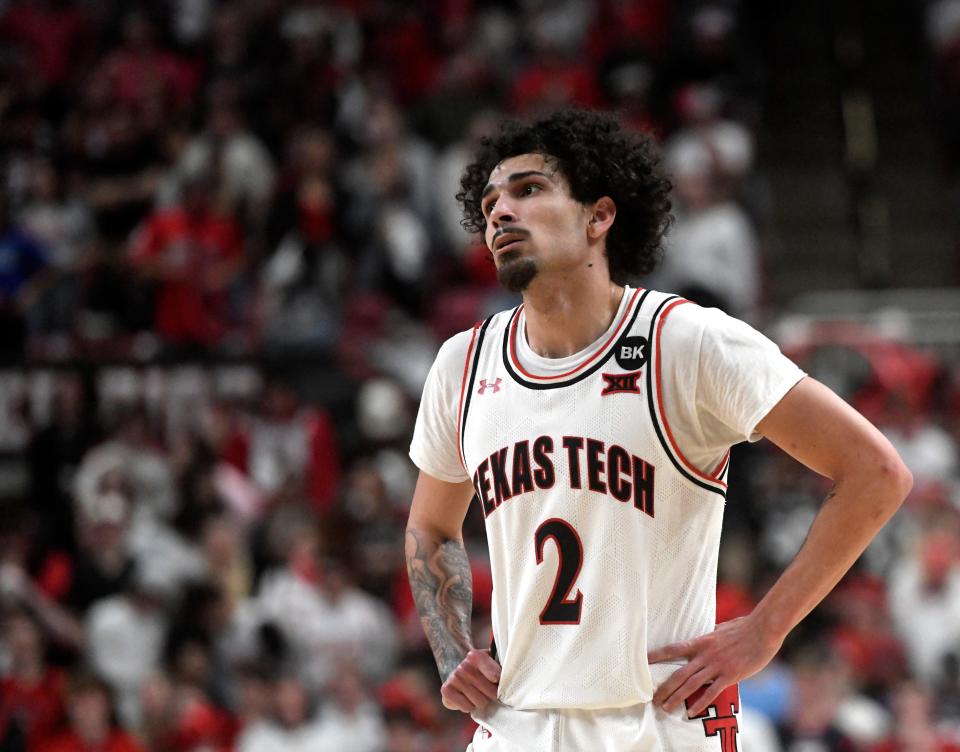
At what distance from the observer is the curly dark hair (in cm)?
429

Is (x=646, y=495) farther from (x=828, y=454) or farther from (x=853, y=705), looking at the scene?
(x=853, y=705)

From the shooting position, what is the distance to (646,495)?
3900 millimetres

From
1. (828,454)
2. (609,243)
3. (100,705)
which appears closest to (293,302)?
(100,705)

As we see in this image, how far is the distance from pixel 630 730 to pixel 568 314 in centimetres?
118

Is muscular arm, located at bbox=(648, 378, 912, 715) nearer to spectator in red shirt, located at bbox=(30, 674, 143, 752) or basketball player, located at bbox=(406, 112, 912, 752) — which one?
basketball player, located at bbox=(406, 112, 912, 752)

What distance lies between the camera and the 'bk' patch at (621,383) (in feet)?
13.0

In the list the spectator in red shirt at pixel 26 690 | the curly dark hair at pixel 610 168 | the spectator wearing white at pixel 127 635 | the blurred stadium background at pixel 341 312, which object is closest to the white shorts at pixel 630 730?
the curly dark hair at pixel 610 168

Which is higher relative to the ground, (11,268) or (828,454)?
(11,268)

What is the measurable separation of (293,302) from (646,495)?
7.82 meters

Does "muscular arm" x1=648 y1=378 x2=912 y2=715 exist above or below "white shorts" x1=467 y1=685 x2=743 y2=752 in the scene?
above

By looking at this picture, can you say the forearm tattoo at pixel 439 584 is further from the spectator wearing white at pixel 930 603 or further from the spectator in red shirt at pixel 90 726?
the spectator wearing white at pixel 930 603

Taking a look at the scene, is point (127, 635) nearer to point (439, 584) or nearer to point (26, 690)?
point (26, 690)

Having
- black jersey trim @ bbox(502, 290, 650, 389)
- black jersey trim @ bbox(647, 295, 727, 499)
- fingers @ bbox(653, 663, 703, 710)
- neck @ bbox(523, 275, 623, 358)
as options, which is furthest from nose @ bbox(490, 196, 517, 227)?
fingers @ bbox(653, 663, 703, 710)

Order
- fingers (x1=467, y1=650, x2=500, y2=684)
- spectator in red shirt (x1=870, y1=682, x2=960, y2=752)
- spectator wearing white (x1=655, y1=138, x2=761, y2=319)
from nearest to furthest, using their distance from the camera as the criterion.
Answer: fingers (x1=467, y1=650, x2=500, y2=684) → spectator in red shirt (x1=870, y1=682, x2=960, y2=752) → spectator wearing white (x1=655, y1=138, x2=761, y2=319)
